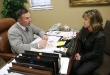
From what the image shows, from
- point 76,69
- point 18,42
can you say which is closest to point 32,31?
point 18,42

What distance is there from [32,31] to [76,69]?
94 centimetres

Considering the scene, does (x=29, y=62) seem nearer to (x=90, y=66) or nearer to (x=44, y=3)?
(x=90, y=66)

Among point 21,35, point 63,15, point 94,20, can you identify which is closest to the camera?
point 94,20

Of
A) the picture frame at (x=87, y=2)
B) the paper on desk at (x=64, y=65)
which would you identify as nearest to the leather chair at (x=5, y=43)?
the paper on desk at (x=64, y=65)

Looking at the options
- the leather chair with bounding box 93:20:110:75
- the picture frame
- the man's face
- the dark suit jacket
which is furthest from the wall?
the man's face

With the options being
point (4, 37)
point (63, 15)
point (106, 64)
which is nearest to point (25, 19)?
point (4, 37)

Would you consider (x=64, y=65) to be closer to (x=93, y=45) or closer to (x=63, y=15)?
(x=93, y=45)

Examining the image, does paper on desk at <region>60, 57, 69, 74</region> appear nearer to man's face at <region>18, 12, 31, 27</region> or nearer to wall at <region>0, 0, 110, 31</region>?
man's face at <region>18, 12, 31, 27</region>

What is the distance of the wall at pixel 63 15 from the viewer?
111 inches

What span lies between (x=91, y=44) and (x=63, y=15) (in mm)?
1519

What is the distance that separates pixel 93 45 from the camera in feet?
5.57

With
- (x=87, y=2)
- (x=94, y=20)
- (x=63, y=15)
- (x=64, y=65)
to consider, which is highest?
(x=87, y=2)

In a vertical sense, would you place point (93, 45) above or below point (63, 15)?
below

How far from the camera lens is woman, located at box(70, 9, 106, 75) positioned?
1.60 meters
